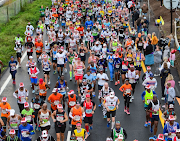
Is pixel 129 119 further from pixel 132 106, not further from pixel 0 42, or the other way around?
pixel 0 42

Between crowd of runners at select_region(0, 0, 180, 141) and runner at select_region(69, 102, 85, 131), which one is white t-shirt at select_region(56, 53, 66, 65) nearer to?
crowd of runners at select_region(0, 0, 180, 141)

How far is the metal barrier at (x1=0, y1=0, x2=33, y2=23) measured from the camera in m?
33.8

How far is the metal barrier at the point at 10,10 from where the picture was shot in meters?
33.8

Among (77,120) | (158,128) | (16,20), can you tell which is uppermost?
(16,20)

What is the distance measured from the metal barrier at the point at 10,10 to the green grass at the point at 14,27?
1.51 feet

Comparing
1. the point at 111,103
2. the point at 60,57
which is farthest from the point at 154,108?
the point at 60,57

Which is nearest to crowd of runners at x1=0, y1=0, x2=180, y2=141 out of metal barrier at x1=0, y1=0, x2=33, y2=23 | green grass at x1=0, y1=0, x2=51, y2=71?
green grass at x1=0, y1=0, x2=51, y2=71

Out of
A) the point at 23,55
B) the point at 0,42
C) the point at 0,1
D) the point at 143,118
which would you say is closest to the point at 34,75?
the point at 143,118

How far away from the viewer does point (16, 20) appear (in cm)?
3434

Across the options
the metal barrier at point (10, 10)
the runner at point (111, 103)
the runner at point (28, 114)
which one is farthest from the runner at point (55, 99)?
the metal barrier at point (10, 10)

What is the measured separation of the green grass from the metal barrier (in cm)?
46

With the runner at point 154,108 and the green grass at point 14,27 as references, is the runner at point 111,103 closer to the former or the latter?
the runner at point 154,108

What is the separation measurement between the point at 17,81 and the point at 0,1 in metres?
27.1

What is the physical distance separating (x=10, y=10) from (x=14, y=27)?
17.1 feet
